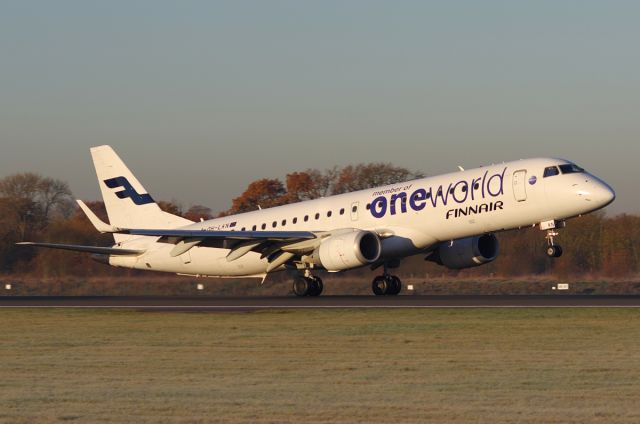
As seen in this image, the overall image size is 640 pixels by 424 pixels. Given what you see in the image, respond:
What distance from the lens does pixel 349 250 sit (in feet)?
127

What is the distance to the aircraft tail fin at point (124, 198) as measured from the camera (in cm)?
4903

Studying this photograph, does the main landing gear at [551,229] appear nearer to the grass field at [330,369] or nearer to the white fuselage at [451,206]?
the white fuselage at [451,206]

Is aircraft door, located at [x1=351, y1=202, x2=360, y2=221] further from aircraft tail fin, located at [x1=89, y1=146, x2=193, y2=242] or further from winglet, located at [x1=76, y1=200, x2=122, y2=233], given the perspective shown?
aircraft tail fin, located at [x1=89, y1=146, x2=193, y2=242]

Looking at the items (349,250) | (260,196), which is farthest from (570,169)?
(260,196)

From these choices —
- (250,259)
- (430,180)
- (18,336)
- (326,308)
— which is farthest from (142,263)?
(18,336)

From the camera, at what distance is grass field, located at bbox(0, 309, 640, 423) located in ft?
42.5

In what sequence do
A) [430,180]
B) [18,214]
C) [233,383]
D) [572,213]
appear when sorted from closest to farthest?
[233,383] → [572,213] → [430,180] → [18,214]

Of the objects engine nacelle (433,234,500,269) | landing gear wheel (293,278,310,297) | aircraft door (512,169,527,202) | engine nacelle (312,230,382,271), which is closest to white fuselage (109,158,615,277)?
aircraft door (512,169,527,202)

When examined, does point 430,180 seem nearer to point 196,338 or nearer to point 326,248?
point 326,248

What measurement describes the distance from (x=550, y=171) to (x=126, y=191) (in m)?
19.9

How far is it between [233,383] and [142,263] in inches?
1307

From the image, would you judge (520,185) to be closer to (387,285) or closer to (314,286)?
(387,285)

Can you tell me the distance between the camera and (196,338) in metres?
22.9

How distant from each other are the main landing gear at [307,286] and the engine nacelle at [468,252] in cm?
490
